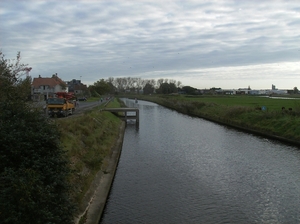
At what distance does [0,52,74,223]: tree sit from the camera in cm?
733

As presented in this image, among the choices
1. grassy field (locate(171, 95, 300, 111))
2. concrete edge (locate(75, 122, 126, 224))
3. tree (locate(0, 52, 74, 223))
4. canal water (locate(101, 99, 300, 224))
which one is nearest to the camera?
tree (locate(0, 52, 74, 223))

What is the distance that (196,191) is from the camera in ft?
54.1

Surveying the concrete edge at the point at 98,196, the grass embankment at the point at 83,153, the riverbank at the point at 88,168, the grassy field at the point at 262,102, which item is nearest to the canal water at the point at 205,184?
the concrete edge at the point at 98,196

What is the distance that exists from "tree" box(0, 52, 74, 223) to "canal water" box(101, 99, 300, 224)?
194 inches

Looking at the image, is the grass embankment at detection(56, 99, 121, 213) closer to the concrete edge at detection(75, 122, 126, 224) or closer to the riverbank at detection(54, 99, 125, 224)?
the riverbank at detection(54, 99, 125, 224)

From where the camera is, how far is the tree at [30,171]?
24.1 ft

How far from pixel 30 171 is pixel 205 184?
11.6 m

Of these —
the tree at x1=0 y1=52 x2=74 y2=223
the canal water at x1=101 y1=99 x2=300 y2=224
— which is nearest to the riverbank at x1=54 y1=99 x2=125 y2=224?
the canal water at x1=101 y1=99 x2=300 y2=224

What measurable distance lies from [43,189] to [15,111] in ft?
11.3

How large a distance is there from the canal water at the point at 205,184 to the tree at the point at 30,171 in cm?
494

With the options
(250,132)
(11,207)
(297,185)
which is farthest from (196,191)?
(250,132)

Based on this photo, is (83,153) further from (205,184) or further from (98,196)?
(205,184)

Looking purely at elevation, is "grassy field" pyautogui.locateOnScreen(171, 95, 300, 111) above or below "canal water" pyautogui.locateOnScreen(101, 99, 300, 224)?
above

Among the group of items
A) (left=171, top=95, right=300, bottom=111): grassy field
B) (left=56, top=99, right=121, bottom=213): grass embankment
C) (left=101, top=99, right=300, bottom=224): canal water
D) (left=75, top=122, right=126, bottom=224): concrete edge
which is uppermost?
(left=171, top=95, right=300, bottom=111): grassy field
